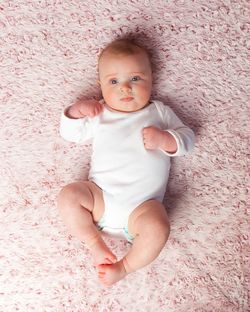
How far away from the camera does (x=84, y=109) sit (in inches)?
47.3

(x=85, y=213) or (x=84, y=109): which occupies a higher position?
(x=84, y=109)

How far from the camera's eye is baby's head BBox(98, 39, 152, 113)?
3.83 feet

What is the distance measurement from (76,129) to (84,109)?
52mm

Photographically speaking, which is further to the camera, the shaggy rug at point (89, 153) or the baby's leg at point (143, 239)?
the shaggy rug at point (89, 153)

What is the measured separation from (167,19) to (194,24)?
0.22 feet

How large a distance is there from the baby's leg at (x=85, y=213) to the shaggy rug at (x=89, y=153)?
4.0 inches

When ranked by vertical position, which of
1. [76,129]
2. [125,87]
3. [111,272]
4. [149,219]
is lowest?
[111,272]

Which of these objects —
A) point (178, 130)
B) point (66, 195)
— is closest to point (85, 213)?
point (66, 195)

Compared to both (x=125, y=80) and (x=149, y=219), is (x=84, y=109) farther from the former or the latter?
(x=149, y=219)

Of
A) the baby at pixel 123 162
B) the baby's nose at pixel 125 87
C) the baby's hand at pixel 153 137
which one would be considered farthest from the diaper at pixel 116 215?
the baby's nose at pixel 125 87

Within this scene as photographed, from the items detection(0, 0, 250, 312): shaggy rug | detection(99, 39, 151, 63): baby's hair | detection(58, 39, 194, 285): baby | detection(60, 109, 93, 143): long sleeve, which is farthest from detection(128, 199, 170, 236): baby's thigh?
detection(99, 39, 151, 63): baby's hair

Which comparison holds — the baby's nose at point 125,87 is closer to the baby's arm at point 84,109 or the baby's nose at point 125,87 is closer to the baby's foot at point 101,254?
the baby's arm at point 84,109

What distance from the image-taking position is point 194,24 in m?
1.27

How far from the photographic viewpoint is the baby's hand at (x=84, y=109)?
1201 mm
